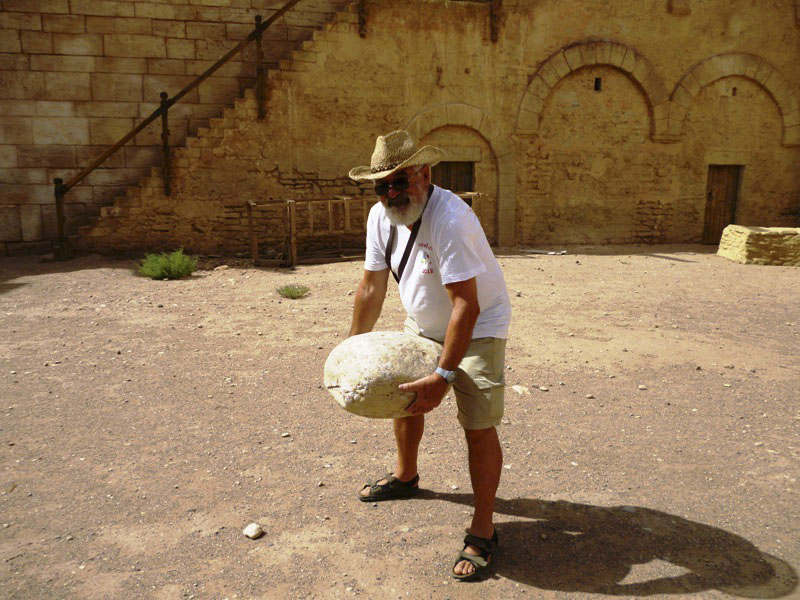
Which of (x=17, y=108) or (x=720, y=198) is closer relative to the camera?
(x=17, y=108)

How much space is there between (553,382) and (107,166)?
937 cm

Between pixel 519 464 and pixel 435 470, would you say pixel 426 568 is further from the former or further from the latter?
pixel 519 464

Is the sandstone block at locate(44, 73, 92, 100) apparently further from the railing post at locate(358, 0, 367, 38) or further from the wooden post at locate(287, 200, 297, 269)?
the railing post at locate(358, 0, 367, 38)

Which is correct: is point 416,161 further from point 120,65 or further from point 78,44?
point 78,44

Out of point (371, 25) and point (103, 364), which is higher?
point (371, 25)

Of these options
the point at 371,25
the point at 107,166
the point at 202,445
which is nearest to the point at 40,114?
the point at 107,166

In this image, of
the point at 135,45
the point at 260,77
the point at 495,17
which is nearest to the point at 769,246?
the point at 495,17

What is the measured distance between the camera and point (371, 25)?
460 inches

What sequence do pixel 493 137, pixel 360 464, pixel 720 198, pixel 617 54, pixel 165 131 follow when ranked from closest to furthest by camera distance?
pixel 360 464, pixel 165 131, pixel 493 137, pixel 617 54, pixel 720 198

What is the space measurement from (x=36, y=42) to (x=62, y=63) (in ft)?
1.60

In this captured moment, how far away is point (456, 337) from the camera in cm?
250

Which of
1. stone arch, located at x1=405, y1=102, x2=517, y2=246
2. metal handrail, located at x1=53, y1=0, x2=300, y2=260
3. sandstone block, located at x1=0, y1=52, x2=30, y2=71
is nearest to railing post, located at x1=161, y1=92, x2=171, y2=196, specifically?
metal handrail, located at x1=53, y1=0, x2=300, y2=260

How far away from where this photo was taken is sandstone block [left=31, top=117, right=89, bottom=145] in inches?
427

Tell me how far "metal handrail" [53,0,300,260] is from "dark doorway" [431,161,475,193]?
3.78 meters
